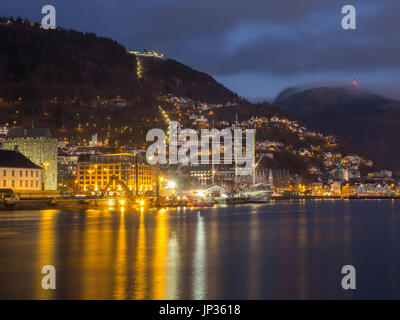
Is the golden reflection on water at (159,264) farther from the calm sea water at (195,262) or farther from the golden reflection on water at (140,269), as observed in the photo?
the golden reflection on water at (140,269)

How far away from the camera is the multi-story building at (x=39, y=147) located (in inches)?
3622

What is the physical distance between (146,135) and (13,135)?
83.3 metres

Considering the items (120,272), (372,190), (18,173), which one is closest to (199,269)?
(120,272)

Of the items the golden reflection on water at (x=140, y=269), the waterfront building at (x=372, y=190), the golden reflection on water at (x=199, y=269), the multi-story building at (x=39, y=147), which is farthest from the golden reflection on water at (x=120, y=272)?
the waterfront building at (x=372, y=190)

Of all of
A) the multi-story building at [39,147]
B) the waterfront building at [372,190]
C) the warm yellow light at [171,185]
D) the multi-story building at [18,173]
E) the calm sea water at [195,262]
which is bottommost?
the waterfront building at [372,190]

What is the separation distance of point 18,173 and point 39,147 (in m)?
17.4

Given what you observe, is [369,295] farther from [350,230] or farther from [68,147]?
[68,147]

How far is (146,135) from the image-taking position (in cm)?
18000

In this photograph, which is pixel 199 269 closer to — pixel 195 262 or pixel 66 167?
pixel 195 262

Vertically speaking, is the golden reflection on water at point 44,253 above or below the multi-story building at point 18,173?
below

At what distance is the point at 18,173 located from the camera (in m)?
77.9

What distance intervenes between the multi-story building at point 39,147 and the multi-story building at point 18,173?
31.6 feet

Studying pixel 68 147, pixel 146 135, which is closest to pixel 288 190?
pixel 146 135

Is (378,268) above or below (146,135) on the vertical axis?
below
